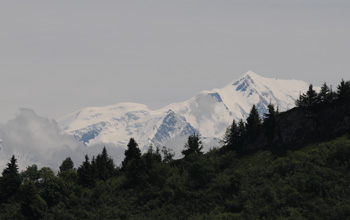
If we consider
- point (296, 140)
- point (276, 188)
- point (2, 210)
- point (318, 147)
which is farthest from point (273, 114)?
point (2, 210)

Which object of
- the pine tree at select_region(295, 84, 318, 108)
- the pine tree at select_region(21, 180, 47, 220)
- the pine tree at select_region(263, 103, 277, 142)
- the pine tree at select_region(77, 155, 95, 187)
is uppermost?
the pine tree at select_region(295, 84, 318, 108)

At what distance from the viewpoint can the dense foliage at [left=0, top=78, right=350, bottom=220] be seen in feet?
433

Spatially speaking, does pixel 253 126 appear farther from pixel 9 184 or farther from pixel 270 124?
pixel 9 184

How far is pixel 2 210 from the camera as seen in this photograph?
6924 inches

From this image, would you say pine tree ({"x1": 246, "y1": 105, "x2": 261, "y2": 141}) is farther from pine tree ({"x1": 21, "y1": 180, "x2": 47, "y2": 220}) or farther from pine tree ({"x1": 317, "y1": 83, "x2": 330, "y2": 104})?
pine tree ({"x1": 21, "y1": 180, "x2": 47, "y2": 220})

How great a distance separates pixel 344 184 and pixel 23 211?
98.4 m

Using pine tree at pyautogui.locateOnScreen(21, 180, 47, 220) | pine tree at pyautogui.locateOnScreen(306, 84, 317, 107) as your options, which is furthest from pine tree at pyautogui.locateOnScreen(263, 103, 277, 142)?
pine tree at pyautogui.locateOnScreen(21, 180, 47, 220)

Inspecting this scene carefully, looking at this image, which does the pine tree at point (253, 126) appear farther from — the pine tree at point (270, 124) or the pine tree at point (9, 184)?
the pine tree at point (9, 184)

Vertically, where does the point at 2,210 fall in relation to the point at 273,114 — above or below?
below

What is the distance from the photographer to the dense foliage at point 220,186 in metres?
132

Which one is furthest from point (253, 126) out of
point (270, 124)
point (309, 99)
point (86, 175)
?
point (86, 175)

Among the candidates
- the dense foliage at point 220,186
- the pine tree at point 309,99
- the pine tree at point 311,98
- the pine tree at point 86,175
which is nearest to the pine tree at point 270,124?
the dense foliage at point 220,186

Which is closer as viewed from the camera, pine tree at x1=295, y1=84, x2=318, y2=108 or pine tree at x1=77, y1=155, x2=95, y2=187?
pine tree at x1=295, y1=84, x2=318, y2=108

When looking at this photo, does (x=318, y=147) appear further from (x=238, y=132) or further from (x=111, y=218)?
(x=111, y=218)
